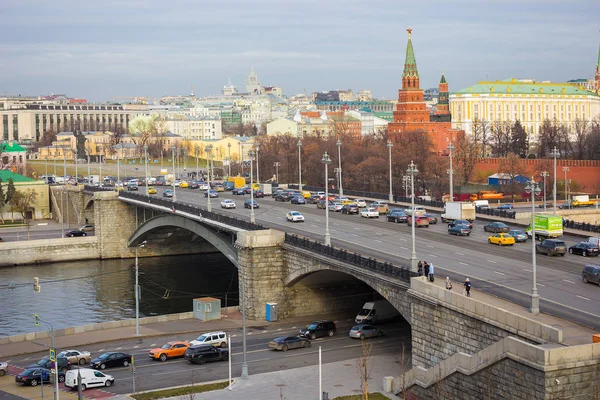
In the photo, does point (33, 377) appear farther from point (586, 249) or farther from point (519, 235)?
point (586, 249)

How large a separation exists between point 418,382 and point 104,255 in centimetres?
5827

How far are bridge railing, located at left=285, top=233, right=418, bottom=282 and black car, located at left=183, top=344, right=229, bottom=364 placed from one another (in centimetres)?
624

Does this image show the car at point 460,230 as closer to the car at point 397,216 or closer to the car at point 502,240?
the car at point 502,240

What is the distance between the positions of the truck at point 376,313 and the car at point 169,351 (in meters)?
8.00

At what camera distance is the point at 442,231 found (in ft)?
169

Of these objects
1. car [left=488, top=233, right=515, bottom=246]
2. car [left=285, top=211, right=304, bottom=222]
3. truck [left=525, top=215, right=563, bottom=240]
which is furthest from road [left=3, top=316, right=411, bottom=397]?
car [left=285, top=211, right=304, bottom=222]

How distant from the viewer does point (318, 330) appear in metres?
43.2

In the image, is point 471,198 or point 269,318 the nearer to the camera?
point 269,318

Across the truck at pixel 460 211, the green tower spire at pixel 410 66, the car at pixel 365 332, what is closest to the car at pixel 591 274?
the car at pixel 365 332

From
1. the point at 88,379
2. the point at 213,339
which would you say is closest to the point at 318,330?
the point at 213,339

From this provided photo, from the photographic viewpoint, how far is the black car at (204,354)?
40125 millimetres

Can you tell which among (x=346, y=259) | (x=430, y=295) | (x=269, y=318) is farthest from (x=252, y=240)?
(x=430, y=295)

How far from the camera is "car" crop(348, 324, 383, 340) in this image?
139ft

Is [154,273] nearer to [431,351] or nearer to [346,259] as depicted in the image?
[346,259]
